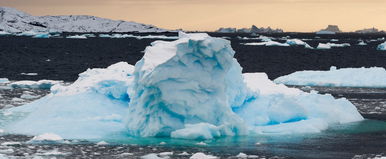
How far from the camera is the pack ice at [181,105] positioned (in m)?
18.4

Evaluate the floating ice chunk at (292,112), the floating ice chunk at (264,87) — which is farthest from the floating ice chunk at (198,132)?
the floating ice chunk at (264,87)

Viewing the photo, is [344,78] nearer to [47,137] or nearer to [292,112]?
[292,112]

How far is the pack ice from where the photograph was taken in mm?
18422

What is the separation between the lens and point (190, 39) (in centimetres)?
1898

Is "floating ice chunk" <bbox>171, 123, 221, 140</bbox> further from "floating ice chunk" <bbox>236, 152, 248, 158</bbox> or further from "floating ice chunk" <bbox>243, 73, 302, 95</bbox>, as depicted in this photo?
"floating ice chunk" <bbox>243, 73, 302, 95</bbox>

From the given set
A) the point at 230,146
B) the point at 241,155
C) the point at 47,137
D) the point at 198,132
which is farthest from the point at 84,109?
the point at 241,155

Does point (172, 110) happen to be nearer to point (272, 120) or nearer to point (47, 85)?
point (272, 120)

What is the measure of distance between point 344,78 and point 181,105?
20.2 meters

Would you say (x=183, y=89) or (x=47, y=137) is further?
(x=183, y=89)

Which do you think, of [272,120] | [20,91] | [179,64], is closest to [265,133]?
[272,120]

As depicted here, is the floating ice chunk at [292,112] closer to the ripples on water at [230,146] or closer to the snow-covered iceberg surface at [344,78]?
the ripples on water at [230,146]

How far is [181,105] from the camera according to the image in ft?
60.0

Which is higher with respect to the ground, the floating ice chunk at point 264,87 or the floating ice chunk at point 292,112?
the floating ice chunk at point 264,87

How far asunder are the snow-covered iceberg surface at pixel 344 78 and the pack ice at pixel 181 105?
13.7 meters
